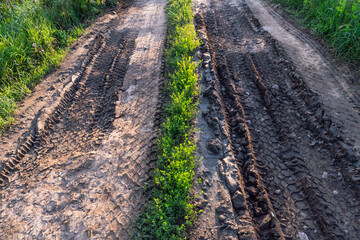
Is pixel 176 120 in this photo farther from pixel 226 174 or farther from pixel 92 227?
pixel 92 227

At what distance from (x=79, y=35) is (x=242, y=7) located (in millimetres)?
5313

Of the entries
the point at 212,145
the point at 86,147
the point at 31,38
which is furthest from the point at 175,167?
the point at 31,38

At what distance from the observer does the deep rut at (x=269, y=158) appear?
2.87 m

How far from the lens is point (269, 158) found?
12.1ft

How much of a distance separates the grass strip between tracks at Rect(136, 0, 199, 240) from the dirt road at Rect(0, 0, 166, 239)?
0.22 meters

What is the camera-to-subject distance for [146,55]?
584 centimetres

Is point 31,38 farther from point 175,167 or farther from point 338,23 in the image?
point 338,23

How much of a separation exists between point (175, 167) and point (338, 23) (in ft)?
17.6

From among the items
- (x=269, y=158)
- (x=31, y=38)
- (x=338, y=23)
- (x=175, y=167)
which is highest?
(x=31, y=38)

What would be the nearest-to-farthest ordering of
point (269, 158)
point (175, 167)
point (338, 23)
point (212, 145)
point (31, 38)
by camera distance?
point (175, 167), point (212, 145), point (269, 158), point (338, 23), point (31, 38)

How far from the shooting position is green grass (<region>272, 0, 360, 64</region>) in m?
5.13

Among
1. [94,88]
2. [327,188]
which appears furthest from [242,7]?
[327,188]

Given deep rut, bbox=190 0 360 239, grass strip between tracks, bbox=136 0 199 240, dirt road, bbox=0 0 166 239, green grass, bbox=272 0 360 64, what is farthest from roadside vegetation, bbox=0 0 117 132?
green grass, bbox=272 0 360 64

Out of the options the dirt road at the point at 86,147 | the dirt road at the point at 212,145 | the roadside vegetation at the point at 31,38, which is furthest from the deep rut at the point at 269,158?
the roadside vegetation at the point at 31,38
